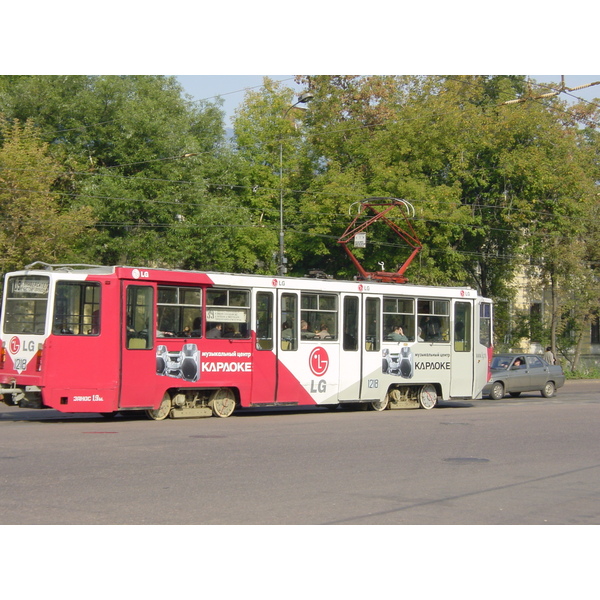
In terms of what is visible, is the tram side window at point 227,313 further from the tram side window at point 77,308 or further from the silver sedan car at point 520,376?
the silver sedan car at point 520,376

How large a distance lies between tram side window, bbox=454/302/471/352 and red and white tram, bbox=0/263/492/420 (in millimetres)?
44

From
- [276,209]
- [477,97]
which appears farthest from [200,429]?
[477,97]

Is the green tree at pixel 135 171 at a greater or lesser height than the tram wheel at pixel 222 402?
greater

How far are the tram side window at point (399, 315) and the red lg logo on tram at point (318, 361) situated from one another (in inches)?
83.1

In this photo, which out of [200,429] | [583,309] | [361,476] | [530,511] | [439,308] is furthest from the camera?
[583,309]

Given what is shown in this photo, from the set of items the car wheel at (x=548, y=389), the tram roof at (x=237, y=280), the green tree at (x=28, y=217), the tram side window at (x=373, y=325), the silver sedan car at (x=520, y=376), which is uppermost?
the green tree at (x=28, y=217)

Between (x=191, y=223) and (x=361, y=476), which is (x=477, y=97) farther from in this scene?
(x=361, y=476)

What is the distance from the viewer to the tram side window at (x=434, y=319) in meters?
23.4

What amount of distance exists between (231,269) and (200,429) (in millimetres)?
24800

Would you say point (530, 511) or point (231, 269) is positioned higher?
point (231, 269)

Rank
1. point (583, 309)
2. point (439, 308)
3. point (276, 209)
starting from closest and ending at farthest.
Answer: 1. point (439, 308)
2. point (276, 209)
3. point (583, 309)

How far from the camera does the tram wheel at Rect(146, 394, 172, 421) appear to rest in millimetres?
18453

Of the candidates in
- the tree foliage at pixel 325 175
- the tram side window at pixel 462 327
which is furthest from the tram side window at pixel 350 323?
the tree foliage at pixel 325 175

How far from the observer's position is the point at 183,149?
3672 cm
